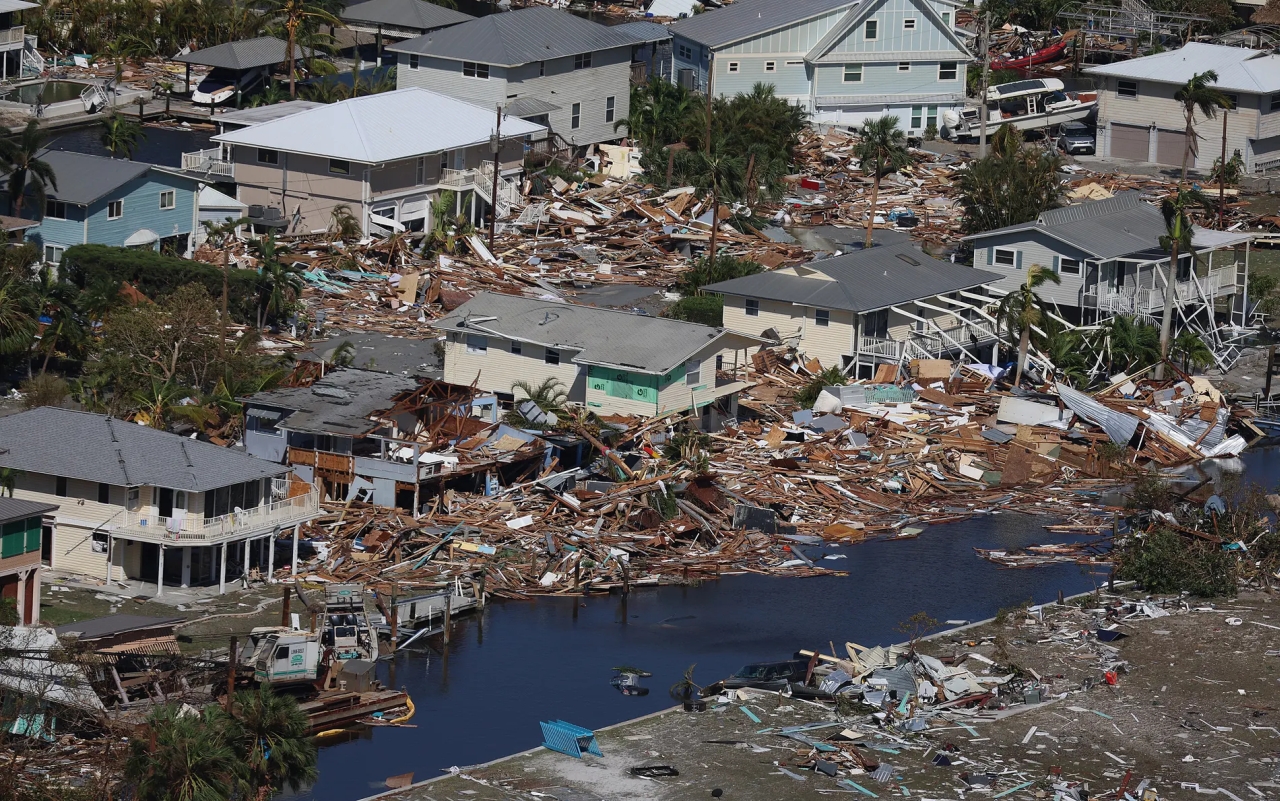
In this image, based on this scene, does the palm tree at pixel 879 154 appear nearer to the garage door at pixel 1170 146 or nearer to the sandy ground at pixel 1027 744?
the garage door at pixel 1170 146

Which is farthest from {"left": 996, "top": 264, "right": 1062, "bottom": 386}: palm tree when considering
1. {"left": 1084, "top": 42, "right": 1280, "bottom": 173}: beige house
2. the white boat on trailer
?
the white boat on trailer

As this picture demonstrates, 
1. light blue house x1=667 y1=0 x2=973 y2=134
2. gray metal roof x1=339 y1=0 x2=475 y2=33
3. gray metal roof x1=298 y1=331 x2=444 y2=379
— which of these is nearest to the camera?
gray metal roof x1=298 y1=331 x2=444 y2=379

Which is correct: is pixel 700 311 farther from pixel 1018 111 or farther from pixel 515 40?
pixel 1018 111

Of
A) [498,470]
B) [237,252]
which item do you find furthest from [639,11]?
[498,470]

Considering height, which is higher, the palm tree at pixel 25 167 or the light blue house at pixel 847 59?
the light blue house at pixel 847 59

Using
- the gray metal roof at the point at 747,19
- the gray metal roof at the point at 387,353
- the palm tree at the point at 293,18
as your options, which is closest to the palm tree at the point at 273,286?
the gray metal roof at the point at 387,353

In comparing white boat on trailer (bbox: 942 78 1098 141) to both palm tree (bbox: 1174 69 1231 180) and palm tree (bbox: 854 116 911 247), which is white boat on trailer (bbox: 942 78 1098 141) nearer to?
palm tree (bbox: 1174 69 1231 180)

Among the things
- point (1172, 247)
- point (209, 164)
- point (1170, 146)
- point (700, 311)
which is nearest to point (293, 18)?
point (209, 164)
